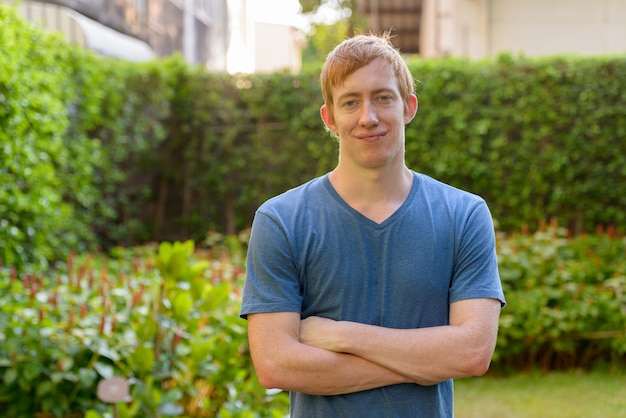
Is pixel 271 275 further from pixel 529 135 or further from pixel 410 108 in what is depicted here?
pixel 529 135

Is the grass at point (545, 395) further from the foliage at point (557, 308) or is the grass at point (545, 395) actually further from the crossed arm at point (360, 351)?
the crossed arm at point (360, 351)

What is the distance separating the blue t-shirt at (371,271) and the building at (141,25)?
537cm

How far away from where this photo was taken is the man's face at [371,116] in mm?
1914

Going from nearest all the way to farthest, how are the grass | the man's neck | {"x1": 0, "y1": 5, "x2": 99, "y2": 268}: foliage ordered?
1. the man's neck
2. the grass
3. {"x1": 0, "y1": 5, "x2": 99, "y2": 268}: foliage

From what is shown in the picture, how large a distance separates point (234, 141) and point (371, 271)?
8.28m

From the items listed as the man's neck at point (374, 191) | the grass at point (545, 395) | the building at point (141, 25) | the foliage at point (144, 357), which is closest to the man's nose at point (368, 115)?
the man's neck at point (374, 191)

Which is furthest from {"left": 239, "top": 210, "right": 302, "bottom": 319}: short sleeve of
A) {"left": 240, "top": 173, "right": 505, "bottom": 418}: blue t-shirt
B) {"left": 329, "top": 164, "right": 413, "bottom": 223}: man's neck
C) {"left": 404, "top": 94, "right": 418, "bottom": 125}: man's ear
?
{"left": 404, "top": 94, "right": 418, "bottom": 125}: man's ear

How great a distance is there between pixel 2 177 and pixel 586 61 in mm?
5899

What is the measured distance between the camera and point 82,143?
7.84 m

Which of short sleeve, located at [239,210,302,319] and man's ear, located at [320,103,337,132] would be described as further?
man's ear, located at [320,103,337,132]

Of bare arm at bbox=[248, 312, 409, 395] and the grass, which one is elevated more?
bare arm at bbox=[248, 312, 409, 395]

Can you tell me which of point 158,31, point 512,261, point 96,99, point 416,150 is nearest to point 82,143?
point 96,99

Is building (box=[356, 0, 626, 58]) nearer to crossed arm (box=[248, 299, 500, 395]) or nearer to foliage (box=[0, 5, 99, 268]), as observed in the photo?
foliage (box=[0, 5, 99, 268])

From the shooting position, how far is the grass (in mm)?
5016
